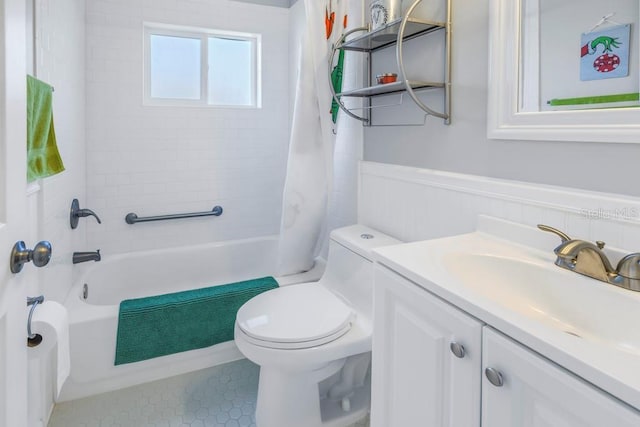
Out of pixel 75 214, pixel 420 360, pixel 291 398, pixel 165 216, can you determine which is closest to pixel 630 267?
pixel 420 360

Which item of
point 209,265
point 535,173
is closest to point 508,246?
point 535,173

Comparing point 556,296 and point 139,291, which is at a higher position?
point 556,296

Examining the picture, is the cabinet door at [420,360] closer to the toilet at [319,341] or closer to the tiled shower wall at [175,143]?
the toilet at [319,341]

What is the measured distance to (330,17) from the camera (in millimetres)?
2000

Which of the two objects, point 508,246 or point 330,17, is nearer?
point 508,246

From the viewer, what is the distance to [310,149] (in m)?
2.14

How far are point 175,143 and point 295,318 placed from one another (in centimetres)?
167

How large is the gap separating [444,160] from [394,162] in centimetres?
32

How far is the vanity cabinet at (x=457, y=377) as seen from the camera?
25.0 inches

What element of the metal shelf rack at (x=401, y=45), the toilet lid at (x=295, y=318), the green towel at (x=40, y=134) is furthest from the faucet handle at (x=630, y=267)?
the green towel at (x=40, y=134)

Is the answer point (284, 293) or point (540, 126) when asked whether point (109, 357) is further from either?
point (540, 126)

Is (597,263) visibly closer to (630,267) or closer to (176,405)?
(630,267)

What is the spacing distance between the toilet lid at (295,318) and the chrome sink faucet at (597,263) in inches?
31.2

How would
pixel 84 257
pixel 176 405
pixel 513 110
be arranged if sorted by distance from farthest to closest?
pixel 84 257
pixel 176 405
pixel 513 110
